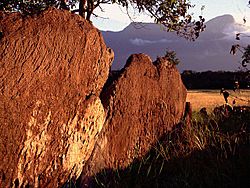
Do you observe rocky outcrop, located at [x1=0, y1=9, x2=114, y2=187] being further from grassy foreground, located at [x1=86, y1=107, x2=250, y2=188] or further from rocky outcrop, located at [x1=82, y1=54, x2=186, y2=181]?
grassy foreground, located at [x1=86, y1=107, x2=250, y2=188]

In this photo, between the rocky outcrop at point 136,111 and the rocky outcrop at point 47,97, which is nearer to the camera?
the rocky outcrop at point 47,97

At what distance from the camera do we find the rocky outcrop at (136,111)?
702cm

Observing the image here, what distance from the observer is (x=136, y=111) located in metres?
7.52

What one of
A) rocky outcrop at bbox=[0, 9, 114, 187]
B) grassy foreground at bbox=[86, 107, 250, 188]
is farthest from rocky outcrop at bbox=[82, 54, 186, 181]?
rocky outcrop at bbox=[0, 9, 114, 187]

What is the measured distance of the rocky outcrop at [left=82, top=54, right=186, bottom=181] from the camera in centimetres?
702

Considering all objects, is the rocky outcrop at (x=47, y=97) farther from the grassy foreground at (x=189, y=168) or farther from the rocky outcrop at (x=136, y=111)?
the grassy foreground at (x=189, y=168)

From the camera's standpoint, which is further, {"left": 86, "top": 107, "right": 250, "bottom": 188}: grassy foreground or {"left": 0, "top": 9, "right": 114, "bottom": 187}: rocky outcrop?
{"left": 86, "top": 107, "right": 250, "bottom": 188}: grassy foreground

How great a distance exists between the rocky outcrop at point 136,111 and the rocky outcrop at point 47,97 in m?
0.30

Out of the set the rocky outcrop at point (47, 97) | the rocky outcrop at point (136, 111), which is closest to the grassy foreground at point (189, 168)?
the rocky outcrop at point (136, 111)

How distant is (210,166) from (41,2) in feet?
28.3

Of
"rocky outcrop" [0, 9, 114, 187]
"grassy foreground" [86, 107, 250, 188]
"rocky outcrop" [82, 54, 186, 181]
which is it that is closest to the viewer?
"rocky outcrop" [0, 9, 114, 187]

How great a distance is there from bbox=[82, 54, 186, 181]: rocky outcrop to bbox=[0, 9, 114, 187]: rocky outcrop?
0.99ft

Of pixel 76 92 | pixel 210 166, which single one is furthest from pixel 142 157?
pixel 76 92

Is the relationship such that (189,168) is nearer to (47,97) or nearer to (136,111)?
(136,111)
